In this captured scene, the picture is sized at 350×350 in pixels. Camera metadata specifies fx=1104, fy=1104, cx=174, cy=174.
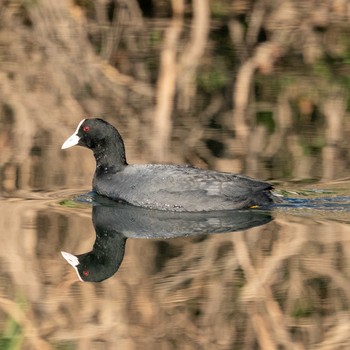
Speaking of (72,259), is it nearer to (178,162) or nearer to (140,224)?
(140,224)

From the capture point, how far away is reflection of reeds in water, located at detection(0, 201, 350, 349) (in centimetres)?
593

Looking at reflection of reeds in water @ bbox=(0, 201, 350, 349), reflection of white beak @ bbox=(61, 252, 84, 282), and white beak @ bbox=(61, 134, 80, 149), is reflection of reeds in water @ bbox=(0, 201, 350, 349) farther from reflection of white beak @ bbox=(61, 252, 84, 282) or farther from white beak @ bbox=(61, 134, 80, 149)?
white beak @ bbox=(61, 134, 80, 149)

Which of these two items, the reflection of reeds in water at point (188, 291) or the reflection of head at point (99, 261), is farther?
the reflection of head at point (99, 261)

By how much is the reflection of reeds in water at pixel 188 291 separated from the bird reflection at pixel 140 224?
0.38 feet

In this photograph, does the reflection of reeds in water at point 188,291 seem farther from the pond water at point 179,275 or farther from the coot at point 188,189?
the coot at point 188,189

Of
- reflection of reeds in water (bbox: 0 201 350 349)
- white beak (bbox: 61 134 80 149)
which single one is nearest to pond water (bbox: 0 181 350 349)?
reflection of reeds in water (bbox: 0 201 350 349)

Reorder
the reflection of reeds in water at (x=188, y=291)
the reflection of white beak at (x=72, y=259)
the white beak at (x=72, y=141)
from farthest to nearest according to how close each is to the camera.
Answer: the white beak at (x=72, y=141) → the reflection of white beak at (x=72, y=259) → the reflection of reeds in water at (x=188, y=291)

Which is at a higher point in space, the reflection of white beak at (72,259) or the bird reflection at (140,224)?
the reflection of white beak at (72,259)

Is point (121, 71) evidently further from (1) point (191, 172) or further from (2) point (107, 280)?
(2) point (107, 280)

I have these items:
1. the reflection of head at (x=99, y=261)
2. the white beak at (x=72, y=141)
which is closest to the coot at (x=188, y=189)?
the white beak at (x=72, y=141)

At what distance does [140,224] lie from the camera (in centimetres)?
819

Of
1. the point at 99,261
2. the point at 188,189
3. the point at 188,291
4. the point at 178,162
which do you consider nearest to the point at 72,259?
the point at 99,261

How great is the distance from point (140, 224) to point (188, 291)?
167 centimetres

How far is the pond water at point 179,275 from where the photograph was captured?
596 cm
